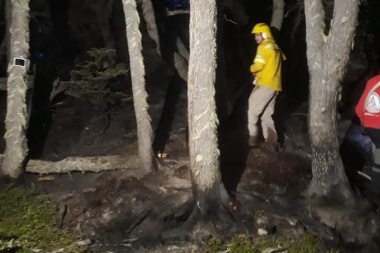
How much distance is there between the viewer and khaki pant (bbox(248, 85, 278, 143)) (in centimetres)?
823

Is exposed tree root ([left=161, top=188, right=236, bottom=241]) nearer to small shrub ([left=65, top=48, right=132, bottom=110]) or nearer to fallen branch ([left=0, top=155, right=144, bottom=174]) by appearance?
fallen branch ([left=0, top=155, right=144, bottom=174])

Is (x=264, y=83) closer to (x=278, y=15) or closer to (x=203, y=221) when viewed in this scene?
(x=203, y=221)

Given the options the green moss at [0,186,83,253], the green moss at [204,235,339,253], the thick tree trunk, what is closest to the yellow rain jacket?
the green moss at [204,235,339,253]

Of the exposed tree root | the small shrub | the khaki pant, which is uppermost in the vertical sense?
the small shrub

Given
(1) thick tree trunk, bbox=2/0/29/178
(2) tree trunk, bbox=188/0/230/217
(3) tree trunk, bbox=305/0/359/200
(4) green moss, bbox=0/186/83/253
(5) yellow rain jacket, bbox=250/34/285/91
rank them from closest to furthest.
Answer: (2) tree trunk, bbox=188/0/230/217, (4) green moss, bbox=0/186/83/253, (3) tree trunk, bbox=305/0/359/200, (1) thick tree trunk, bbox=2/0/29/178, (5) yellow rain jacket, bbox=250/34/285/91

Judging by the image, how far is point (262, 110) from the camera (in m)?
8.42

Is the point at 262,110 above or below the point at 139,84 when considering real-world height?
below

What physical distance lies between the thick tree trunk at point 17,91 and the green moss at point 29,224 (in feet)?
1.58

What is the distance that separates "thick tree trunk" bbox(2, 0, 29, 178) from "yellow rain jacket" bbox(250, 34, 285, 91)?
382 centimetres

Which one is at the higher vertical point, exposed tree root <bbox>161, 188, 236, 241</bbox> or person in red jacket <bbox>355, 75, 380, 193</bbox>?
person in red jacket <bbox>355, 75, 380, 193</bbox>

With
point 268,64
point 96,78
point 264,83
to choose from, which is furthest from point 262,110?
point 96,78

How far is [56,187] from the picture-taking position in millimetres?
7773

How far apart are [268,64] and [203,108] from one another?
225cm

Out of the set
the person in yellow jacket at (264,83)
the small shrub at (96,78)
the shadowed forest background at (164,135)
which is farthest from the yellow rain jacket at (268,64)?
the small shrub at (96,78)
